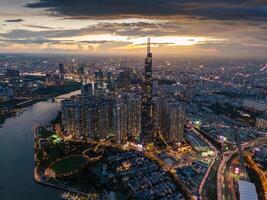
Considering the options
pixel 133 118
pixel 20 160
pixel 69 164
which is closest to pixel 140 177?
pixel 69 164

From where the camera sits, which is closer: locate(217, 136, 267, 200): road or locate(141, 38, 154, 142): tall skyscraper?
locate(217, 136, 267, 200): road

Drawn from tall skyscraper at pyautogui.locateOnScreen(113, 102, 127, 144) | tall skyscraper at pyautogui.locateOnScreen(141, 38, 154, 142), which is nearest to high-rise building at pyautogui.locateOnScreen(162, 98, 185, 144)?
tall skyscraper at pyautogui.locateOnScreen(141, 38, 154, 142)

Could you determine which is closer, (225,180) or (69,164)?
(225,180)

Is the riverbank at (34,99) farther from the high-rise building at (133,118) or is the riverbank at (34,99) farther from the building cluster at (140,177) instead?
the building cluster at (140,177)

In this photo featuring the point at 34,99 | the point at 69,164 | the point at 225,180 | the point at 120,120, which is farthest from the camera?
the point at 34,99

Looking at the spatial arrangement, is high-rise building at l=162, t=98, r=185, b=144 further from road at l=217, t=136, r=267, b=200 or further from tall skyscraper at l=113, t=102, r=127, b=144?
road at l=217, t=136, r=267, b=200

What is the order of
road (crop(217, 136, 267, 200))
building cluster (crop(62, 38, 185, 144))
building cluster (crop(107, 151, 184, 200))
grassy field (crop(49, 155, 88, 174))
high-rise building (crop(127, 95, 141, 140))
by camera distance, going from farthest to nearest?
high-rise building (crop(127, 95, 141, 140)) < building cluster (crop(62, 38, 185, 144)) < grassy field (crop(49, 155, 88, 174)) < building cluster (crop(107, 151, 184, 200)) < road (crop(217, 136, 267, 200))

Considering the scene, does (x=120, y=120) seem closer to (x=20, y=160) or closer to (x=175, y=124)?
(x=175, y=124)
